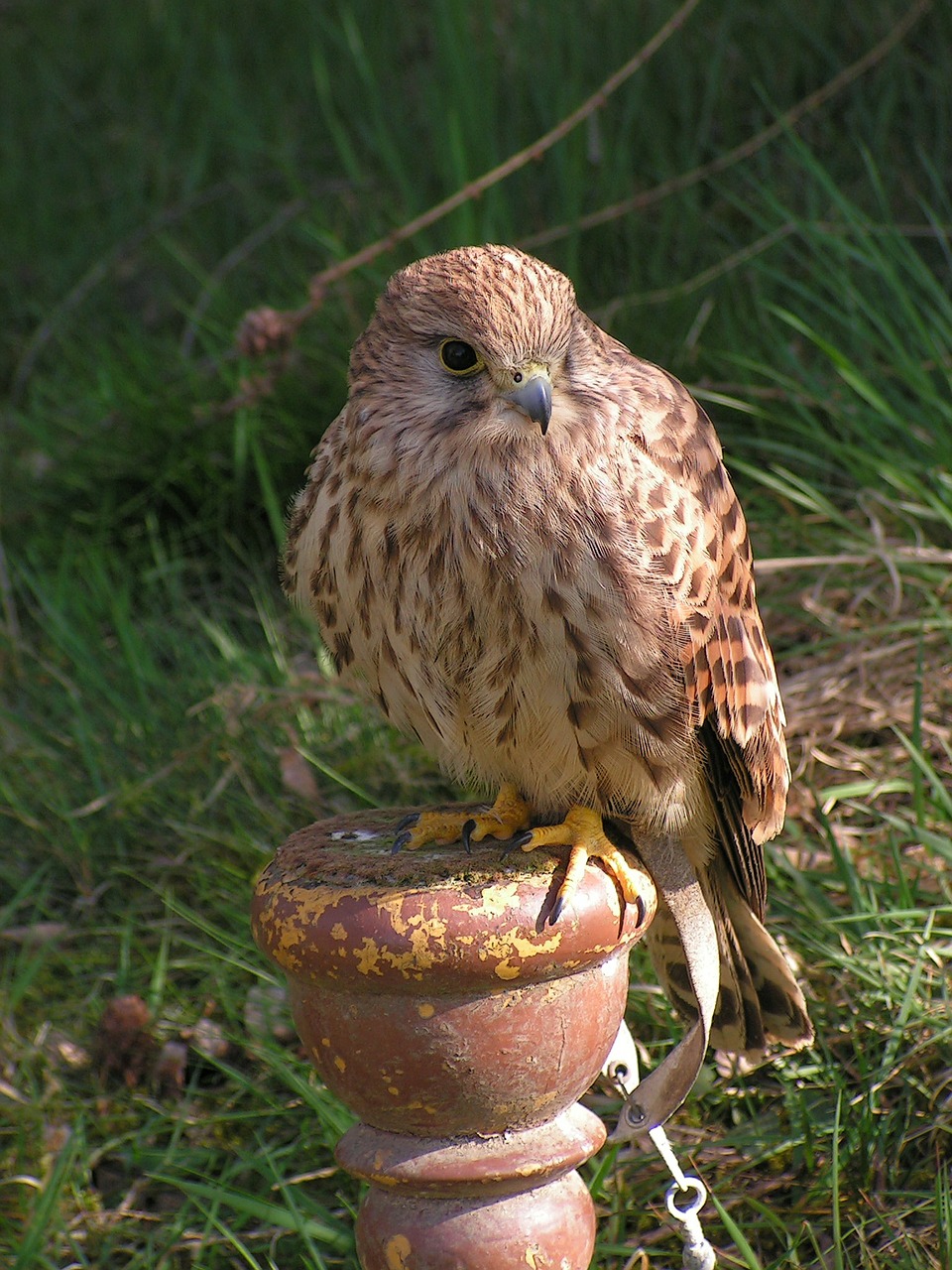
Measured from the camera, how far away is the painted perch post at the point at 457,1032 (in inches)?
61.8

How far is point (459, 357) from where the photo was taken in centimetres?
200

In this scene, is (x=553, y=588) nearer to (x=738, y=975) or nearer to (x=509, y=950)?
(x=509, y=950)

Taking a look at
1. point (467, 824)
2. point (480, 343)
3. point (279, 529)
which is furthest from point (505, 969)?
point (279, 529)

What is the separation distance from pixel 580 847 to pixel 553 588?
0.34 metres

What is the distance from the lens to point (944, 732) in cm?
280

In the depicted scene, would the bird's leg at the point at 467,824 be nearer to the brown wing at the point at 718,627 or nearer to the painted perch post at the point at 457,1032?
the painted perch post at the point at 457,1032

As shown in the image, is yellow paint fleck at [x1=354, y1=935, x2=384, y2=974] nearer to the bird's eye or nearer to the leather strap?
the leather strap

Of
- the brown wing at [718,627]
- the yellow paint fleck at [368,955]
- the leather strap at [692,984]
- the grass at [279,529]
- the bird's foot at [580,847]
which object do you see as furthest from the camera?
the grass at [279,529]

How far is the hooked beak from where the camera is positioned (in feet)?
6.19

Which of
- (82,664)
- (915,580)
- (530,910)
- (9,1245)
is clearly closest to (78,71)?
(82,664)

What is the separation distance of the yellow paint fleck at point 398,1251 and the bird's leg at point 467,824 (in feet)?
1.53

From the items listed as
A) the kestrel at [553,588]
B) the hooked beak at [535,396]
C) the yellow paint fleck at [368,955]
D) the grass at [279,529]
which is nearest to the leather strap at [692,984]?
the kestrel at [553,588]

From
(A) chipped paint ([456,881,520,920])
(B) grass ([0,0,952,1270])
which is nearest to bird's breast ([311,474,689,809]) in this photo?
(A) chipped paint ([456,881,520,920])

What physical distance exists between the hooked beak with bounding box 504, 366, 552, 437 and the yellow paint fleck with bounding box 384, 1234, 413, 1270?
102 centimetres
